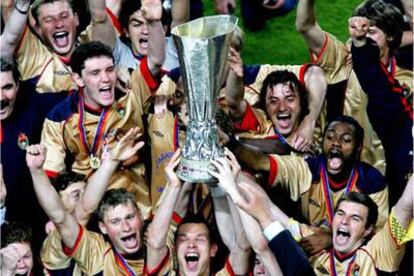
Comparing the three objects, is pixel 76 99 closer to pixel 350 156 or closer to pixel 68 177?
pixel 68 177

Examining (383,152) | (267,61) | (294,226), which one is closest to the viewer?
(294,226)

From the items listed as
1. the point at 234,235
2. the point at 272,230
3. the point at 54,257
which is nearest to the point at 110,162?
the point at 54,257

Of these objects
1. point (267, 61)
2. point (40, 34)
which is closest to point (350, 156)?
point (40, 34)

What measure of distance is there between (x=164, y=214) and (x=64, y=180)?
0.68m

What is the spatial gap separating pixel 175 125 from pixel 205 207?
1.42ft

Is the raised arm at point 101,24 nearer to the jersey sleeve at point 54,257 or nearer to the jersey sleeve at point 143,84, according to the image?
the jersey sleeve at point 143,84

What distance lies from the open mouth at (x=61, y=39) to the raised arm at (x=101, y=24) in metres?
0.15

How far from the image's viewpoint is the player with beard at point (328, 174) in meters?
6.90

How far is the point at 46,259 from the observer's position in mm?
6820

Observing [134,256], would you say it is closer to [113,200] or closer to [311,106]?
[113,200]

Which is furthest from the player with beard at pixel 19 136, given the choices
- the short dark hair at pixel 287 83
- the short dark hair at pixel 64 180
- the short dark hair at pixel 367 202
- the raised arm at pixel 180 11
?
the short dark hair at pixel 367 202

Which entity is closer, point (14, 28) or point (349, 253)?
point (349, 253)

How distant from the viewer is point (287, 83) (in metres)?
7.26

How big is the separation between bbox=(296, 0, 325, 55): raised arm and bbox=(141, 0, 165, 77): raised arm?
758 mm
